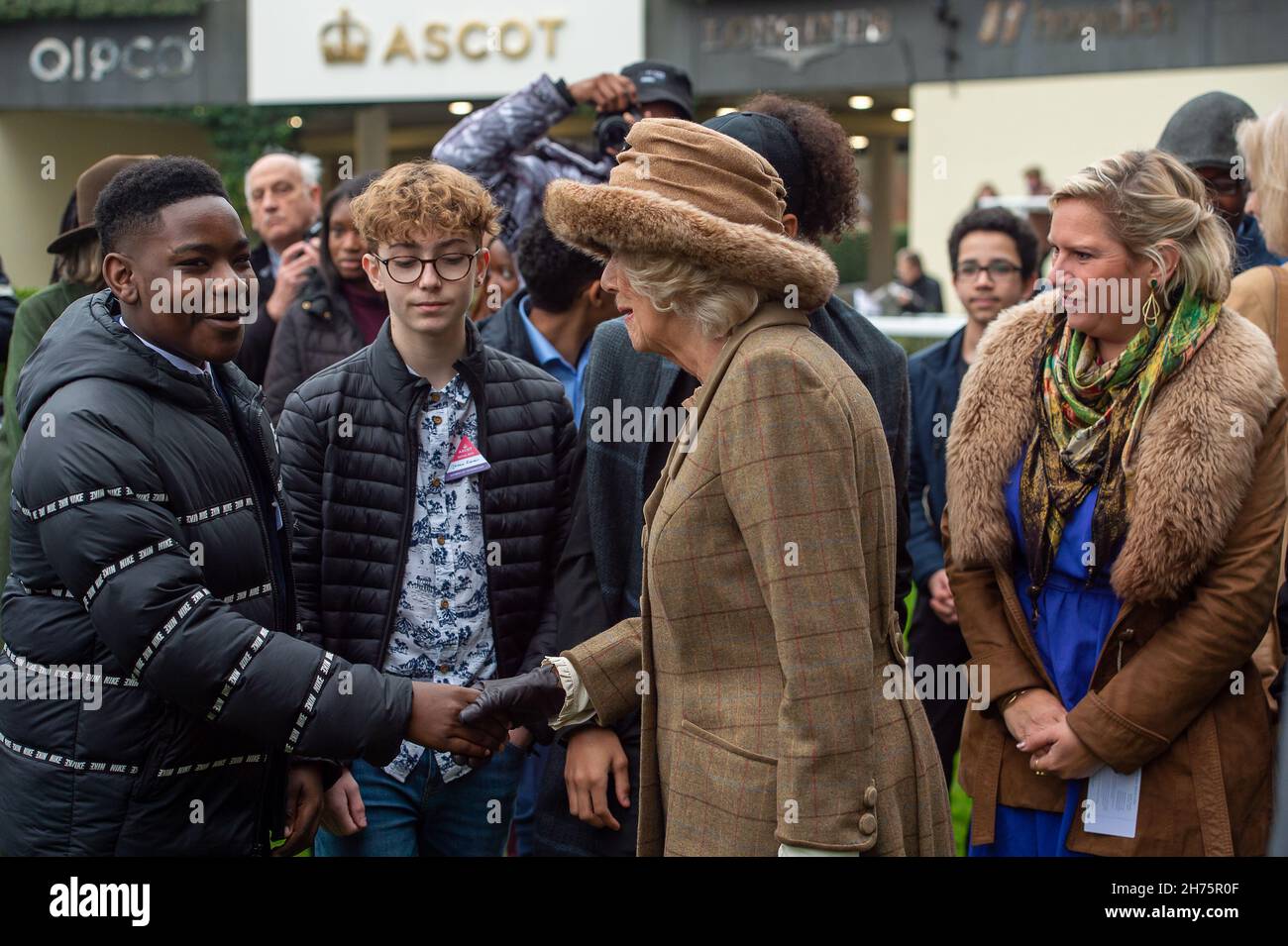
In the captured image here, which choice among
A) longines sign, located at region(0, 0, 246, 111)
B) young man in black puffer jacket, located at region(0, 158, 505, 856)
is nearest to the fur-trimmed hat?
young man in black puffer jacket, located at region(0, 158, 505, 856)

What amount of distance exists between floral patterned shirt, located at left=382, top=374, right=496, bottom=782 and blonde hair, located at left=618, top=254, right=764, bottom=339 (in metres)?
0.98

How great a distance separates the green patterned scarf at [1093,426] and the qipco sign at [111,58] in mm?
18501

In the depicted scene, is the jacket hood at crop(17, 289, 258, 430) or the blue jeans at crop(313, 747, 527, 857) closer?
the jacket hood at crop(17, 289, 258, 430)

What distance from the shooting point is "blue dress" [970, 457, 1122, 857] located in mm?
3227

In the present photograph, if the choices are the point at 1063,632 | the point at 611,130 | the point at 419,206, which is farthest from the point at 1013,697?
the point at 611,130

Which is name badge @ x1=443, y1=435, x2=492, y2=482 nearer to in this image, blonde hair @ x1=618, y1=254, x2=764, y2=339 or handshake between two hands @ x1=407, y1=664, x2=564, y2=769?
handshake between two hands @ x1=407, y1=664, x2=564, y2=769

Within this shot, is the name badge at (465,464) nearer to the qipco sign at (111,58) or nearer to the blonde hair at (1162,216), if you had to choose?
the blonde hair at (1162,216)

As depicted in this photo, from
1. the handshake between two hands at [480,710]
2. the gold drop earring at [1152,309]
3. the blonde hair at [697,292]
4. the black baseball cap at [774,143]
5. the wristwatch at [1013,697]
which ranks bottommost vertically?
the wristwatch at [1013,697]

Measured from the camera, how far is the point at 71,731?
259 centimetres

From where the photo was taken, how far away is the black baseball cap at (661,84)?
5.16m

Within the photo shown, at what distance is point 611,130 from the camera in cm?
490

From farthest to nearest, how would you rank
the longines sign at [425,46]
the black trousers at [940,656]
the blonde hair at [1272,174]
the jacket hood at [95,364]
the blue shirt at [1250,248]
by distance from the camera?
the longines sign at [425,46], the black trousers at [940,656], the blue shirt at [1250,248], the blonde hair at [1272,174], the jacket hood at [95,364]

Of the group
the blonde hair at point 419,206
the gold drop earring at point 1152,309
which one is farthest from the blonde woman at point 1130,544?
the blonde hair at point 419,206
